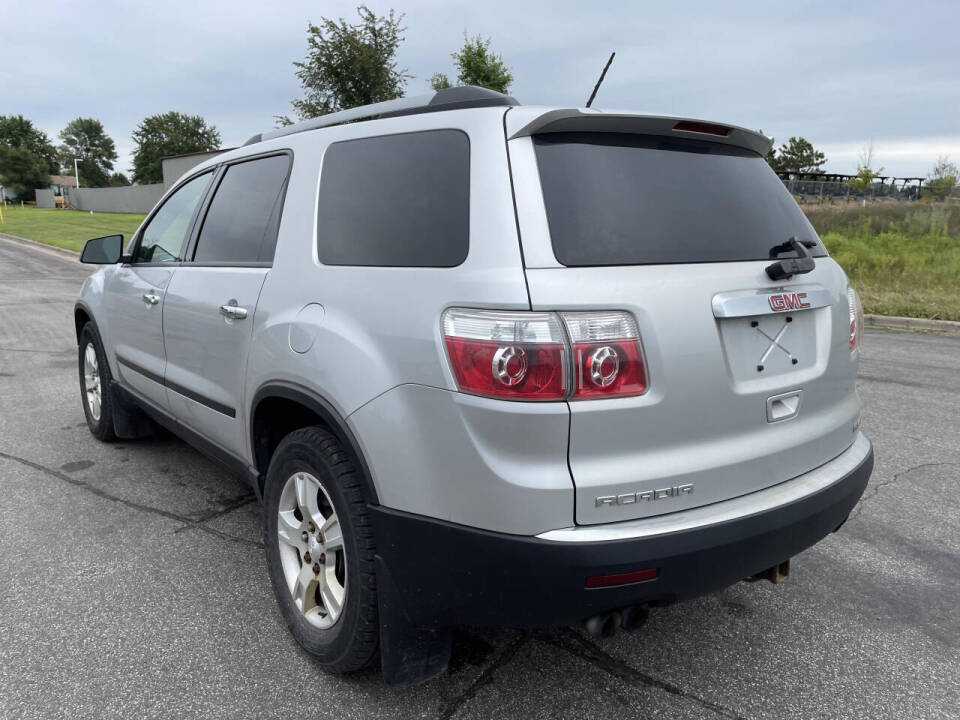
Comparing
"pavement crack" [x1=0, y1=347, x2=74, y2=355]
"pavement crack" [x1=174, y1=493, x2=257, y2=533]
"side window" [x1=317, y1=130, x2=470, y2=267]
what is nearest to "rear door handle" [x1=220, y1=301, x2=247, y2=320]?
"side window" [x1=317, y1=130, x2=470, y2=267]

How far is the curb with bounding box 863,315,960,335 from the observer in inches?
412

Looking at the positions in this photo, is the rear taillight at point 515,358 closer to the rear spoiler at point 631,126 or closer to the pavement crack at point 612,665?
the rear spoiler at point 631,126

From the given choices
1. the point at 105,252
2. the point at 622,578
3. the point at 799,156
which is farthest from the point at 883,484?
the point at 799,156

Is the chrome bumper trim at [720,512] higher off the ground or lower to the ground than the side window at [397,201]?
lower

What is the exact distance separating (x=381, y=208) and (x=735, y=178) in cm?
119

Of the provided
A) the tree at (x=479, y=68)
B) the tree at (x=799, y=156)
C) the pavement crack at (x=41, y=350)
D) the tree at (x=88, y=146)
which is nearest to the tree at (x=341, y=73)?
the tree at (x=479, y=68)

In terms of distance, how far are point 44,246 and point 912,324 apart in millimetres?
29606

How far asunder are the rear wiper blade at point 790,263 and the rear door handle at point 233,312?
74.7 inches

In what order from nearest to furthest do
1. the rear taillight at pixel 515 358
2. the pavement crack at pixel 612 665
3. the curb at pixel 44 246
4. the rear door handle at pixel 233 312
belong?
1. the rear taillight at pixel 515 358
2. the pavement crack at pixel 612 665
3. the rear door handle at pixel 233 312
4. the curb at pixel 44 246

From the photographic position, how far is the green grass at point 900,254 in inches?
460

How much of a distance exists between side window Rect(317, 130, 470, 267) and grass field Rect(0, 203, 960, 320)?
9.31m

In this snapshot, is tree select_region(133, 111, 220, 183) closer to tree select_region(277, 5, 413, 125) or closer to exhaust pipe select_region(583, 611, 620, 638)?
tree select_region(277, 5, 413, 125)

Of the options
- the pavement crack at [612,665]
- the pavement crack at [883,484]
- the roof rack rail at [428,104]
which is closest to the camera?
the roof rack rail at [428,104]

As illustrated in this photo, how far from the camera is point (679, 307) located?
1.98m
